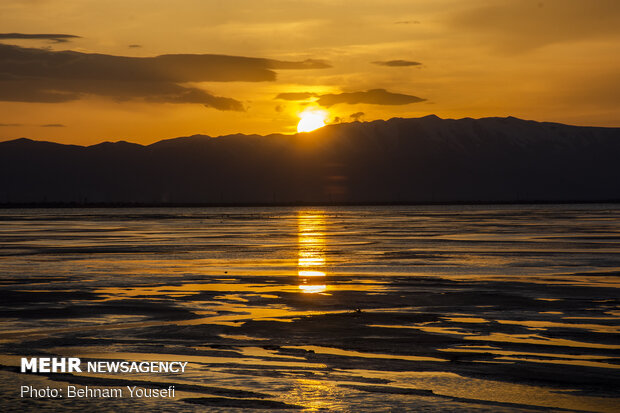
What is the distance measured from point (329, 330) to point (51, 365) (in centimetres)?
619

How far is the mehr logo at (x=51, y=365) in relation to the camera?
48.4 ft

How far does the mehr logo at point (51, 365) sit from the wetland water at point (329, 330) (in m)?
0.28

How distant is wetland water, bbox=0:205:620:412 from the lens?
13062 millimetres

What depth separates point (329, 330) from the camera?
19172 mm

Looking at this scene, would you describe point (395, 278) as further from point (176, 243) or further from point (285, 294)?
point (176, 243)

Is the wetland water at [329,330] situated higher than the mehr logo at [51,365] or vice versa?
the mehr logo at [51,365]

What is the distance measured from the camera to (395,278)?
31422mm

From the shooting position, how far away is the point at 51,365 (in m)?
15.1

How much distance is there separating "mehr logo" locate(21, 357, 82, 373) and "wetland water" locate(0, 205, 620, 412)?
0.28 metres

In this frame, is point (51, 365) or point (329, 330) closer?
point (51, 365)

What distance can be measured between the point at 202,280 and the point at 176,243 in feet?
83.6

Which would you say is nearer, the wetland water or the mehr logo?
the wetland water

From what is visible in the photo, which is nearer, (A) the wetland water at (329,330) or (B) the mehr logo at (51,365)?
(A) the wetland water at (329,330)

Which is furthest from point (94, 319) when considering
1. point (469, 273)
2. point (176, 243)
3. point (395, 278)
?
point (176, 243)
